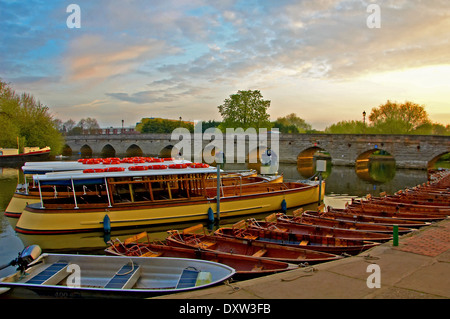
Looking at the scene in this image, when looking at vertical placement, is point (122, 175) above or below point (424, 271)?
above

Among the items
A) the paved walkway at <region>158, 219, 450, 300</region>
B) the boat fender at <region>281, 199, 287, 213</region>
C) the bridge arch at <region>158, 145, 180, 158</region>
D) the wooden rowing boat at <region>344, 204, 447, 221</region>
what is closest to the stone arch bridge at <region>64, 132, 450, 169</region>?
the bridge arch at <region>158, 145, 180, 158</region>

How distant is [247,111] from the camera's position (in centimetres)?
6600

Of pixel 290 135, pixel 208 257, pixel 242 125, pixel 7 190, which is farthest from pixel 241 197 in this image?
pixel 242 125

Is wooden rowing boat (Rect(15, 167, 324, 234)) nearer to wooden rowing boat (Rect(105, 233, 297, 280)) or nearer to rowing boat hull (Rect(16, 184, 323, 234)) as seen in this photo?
rowing boat hull (Rect(16, 184, 323, 234))

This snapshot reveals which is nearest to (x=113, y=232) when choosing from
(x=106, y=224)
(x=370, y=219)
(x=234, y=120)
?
(x=106, y=224)

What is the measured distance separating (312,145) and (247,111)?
60.0 feet

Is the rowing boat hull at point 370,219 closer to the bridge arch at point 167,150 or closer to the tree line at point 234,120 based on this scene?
the tree line at point 234,120

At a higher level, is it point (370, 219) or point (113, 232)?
point (370, 219)

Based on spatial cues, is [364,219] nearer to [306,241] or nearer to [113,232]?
[306,241]

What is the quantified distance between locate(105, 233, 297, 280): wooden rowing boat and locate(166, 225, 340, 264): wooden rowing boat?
0.27 metres
